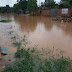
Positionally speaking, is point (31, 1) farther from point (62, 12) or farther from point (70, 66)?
point (70, 66)

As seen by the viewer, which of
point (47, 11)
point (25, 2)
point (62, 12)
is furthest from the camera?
point (25, 2)

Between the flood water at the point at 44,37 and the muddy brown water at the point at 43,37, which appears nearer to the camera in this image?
the muddy brown water at the point at 43,37

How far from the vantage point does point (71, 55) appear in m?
3.71

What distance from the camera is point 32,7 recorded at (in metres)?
19.8

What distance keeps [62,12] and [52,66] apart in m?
15.7

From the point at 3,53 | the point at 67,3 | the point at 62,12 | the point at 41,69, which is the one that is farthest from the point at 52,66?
the point at 67,3

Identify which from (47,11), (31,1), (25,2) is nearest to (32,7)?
(31,1)

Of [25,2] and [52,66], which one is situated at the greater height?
[25,2]

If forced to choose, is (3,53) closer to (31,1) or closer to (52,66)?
(52,66)

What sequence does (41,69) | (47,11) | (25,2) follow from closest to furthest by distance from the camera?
(41,69)
(47,11)
(25,2)

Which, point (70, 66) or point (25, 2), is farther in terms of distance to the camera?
point (25, 2)

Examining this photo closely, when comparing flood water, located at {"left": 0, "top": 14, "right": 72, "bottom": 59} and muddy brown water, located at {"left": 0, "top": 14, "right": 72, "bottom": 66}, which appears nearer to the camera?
muddy brown water, located at {"left": 0, "top": 14, "right": 72, "bottom": 66}

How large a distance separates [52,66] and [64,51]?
1494mm

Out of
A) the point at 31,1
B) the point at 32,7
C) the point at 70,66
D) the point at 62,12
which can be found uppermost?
the point at 31,1
